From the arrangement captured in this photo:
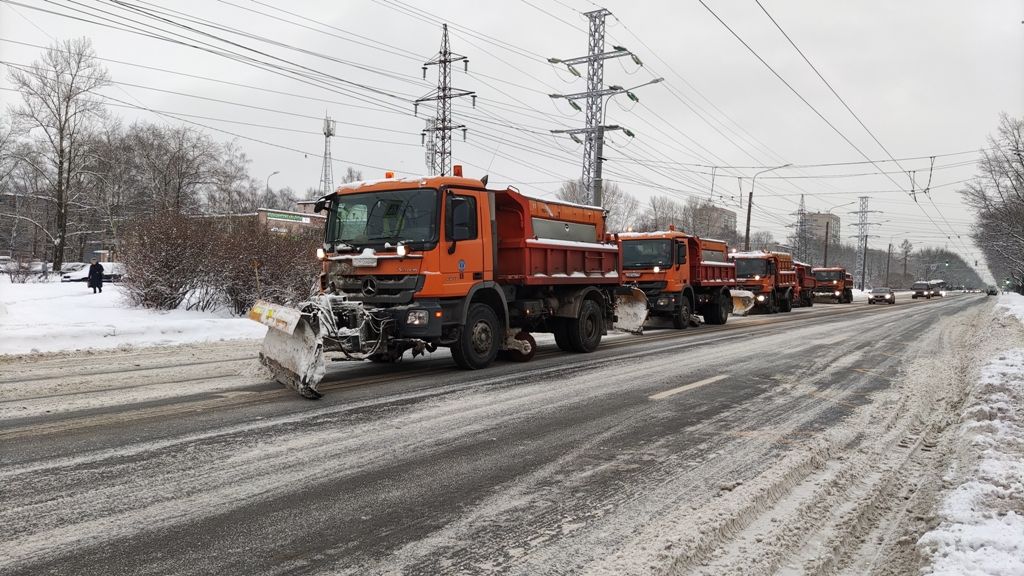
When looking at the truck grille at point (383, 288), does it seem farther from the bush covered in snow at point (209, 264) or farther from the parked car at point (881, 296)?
the parked car at point (881, 296)

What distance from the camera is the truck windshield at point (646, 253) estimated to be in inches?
730

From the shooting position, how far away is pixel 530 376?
886 centimetres

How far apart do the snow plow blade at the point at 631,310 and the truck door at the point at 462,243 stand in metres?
6.99

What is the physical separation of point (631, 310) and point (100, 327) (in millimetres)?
11555

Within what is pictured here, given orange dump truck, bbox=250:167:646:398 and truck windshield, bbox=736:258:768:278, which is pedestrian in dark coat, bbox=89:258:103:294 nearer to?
orange dump truck, bbox=250:167:646:398

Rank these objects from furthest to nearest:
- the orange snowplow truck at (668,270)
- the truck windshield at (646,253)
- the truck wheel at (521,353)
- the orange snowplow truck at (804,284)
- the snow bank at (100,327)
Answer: the orange snowplow truck at (804,284), the truck windshield at (646,253), the orange snowplow truck at (668,270), the snow bank at (100,327), the truck wheel at (521,353)

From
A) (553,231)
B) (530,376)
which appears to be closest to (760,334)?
(553,231)

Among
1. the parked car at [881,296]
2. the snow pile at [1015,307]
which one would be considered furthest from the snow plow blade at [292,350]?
the parked car at [881,296]

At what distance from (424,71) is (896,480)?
29.3 meters

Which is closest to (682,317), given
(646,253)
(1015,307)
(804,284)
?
(646,253)

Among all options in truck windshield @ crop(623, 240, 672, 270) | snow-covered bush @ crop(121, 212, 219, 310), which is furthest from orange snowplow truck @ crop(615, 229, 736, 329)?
snow-covered bush @ crop(121, 212, 219, 310)

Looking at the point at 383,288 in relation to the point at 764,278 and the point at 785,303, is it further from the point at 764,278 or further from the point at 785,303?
the point at 785,303

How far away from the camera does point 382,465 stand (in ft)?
14.9

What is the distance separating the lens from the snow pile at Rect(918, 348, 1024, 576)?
Answer: 112 inches
